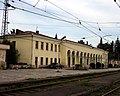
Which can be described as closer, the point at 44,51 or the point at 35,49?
the point at 35,49

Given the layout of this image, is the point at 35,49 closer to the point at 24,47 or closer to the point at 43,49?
the point at 24,47

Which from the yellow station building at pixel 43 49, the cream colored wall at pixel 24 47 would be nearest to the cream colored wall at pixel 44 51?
the yellow station building at pixel 43 49

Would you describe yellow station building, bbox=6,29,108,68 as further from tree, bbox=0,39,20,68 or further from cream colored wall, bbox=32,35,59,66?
tree, bbox=0,39,20,68

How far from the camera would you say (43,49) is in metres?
71.5

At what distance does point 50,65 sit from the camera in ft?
231

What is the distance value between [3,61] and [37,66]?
45.7 ft

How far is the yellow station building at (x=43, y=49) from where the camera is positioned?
67688mm

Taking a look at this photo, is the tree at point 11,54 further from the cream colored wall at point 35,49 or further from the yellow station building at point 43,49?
the yellow station building at point 43,49

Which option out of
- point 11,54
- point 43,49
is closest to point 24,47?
point 11,54

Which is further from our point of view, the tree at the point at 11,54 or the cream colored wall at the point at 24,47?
A: the cream colored wall at the point at 24,47

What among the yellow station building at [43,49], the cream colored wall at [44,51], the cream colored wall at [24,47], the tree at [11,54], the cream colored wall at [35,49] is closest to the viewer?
the tree at [11,54]

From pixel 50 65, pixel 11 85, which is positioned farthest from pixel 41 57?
pixel 11 85

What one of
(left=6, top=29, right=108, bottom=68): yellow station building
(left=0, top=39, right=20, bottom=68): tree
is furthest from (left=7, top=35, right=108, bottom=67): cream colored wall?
(left=0, top=39, right=20, bottom=68): tree

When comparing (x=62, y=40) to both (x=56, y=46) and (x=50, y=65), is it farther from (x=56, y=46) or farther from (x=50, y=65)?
(x=50, y=65)
